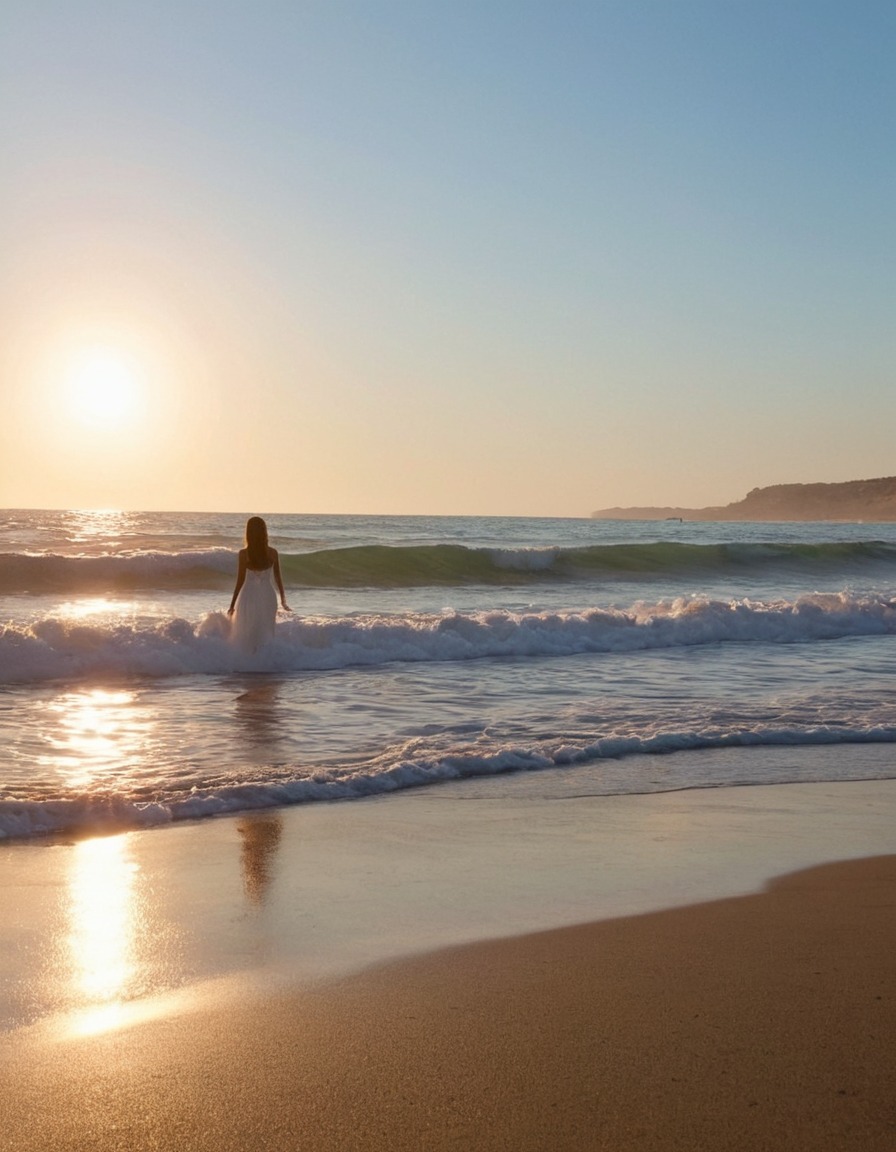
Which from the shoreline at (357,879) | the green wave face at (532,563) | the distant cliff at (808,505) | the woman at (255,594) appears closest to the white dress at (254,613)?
the woman at (255,594)

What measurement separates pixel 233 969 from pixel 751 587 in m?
26.2

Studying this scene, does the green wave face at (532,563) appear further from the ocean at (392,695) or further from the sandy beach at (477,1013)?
the sandy beach at (477,1013)

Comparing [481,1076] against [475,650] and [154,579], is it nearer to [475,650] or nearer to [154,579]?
[475,650]

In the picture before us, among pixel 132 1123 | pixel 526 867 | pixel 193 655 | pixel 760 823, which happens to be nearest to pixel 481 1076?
pixel 132 1123

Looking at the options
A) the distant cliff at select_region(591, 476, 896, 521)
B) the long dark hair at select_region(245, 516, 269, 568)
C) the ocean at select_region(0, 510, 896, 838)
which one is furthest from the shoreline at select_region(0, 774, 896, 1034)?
the distant cliff at select_region(591, 476, 896, 521)

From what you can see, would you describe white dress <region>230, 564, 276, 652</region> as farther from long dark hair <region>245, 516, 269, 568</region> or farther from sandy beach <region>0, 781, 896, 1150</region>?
sandy beach <region>0, 781, 896, 1150</region>

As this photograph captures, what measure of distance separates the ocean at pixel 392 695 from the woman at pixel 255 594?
24 cm

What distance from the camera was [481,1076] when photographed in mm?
2865

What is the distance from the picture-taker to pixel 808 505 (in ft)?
556

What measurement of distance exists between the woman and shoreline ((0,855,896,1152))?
30.0 ft

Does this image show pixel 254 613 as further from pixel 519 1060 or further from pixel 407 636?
pixel 519 1060

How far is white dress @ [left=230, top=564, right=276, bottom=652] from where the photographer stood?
502 inches

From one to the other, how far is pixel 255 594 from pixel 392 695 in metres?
3.05

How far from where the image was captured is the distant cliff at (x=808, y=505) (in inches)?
6093
